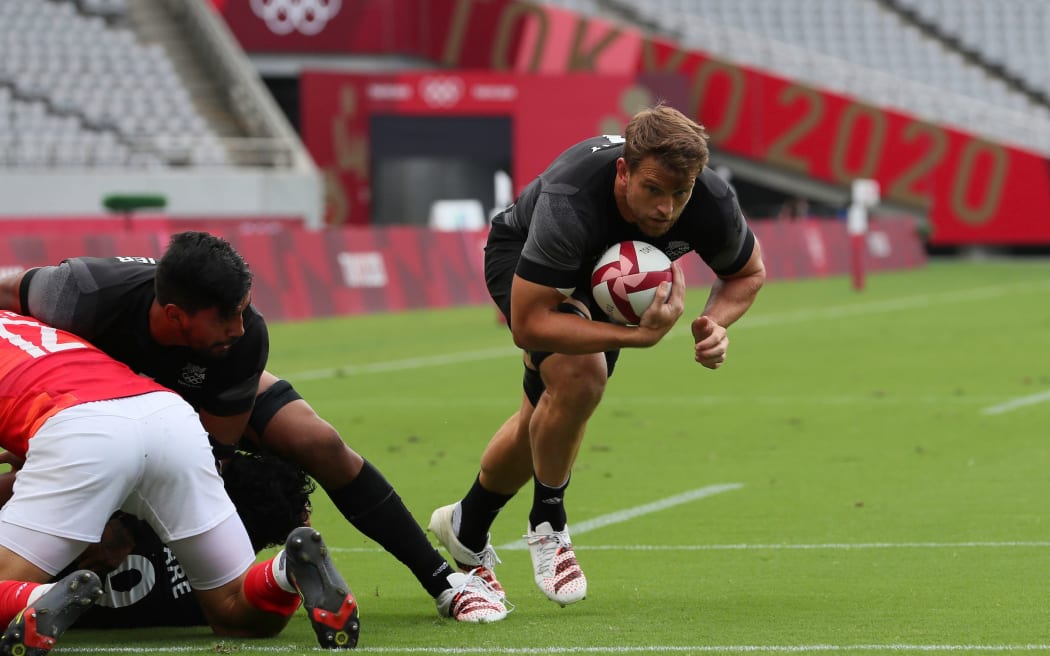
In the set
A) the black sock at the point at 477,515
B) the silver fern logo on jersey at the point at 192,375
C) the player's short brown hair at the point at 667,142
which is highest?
the player's short brown hair at the point at 667,142

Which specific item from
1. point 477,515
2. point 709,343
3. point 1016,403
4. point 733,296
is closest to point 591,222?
point 709,343

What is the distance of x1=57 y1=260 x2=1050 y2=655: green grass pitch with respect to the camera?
6.01 meters

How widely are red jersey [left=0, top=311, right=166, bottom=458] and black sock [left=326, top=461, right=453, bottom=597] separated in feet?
3.04

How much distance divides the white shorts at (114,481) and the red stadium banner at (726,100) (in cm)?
3648

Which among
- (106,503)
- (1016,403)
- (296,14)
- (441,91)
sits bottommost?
(441,91)

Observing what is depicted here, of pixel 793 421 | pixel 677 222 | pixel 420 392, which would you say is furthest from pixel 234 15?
pixel 677 222

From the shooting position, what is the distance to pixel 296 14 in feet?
140

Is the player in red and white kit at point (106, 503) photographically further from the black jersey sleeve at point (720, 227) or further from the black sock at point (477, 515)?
the black jersey sleeve at point (720, 227)

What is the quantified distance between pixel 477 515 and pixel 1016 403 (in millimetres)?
7741

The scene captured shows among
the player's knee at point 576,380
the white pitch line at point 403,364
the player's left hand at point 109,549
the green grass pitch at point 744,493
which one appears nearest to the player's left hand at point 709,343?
the player's knee at point 576,380

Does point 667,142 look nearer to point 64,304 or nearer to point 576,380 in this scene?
point 576,380

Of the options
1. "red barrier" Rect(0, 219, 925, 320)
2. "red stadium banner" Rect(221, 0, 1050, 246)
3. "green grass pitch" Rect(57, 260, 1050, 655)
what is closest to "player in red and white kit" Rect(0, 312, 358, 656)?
"green grass pitch" Rect(57, 260, 1050, 655)

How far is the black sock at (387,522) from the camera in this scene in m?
6.36

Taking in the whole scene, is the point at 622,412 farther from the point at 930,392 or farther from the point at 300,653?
the point at 300,653
